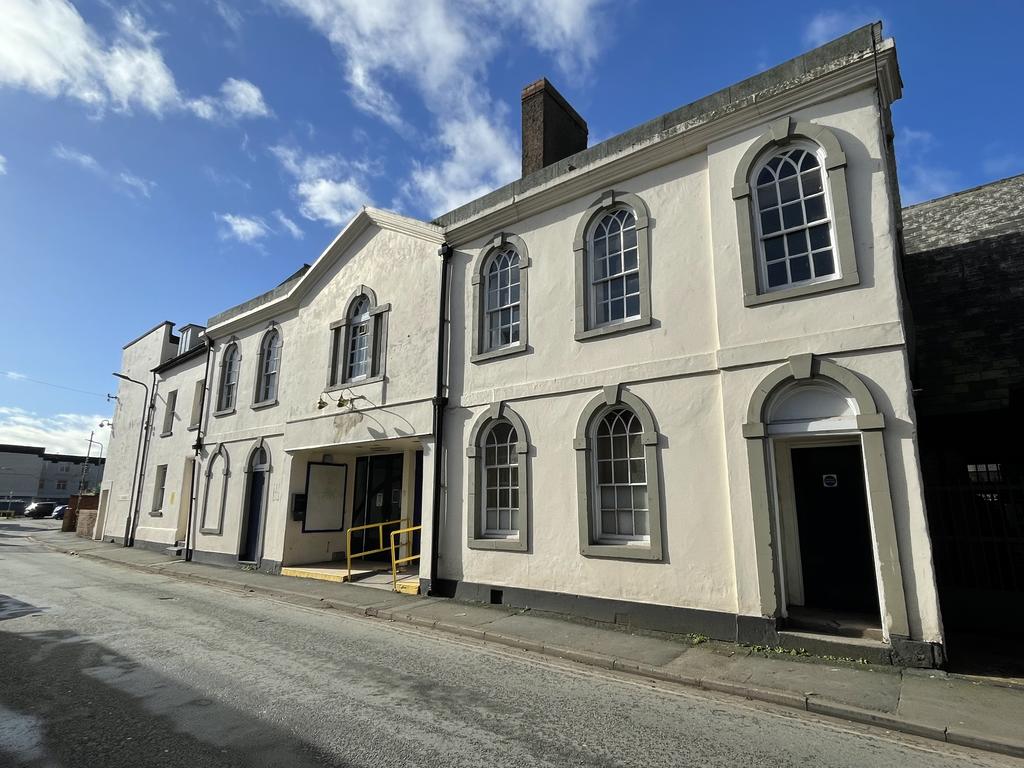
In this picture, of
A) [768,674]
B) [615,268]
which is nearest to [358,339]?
[615,268]

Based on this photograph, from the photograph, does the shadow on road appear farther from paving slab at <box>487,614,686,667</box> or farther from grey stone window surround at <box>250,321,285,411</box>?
grey stone window surround at <box>250,321,285,411</box>

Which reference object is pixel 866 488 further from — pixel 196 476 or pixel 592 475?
pixel 196 476

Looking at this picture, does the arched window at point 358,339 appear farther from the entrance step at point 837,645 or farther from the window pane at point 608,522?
the entrance step at point 837,645

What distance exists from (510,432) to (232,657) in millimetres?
5673

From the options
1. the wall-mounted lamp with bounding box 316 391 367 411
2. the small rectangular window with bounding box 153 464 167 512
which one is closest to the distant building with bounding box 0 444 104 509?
the small rectangular window with bounding box 153 464 167 512

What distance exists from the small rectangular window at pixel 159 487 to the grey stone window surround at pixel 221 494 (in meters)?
5.48

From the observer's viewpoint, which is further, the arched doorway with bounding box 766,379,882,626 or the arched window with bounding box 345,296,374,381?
the arched window with bounding box 345,296,374,381

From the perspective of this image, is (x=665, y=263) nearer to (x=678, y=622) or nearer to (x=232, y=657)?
(x=678, y=622)

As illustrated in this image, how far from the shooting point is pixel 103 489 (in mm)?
26344

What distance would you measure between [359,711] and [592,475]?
5.21 metres

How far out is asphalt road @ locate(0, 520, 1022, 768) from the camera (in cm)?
442

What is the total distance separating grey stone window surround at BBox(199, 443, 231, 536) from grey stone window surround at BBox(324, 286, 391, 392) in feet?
18.0

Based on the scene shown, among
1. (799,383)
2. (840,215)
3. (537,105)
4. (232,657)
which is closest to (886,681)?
(799,383)

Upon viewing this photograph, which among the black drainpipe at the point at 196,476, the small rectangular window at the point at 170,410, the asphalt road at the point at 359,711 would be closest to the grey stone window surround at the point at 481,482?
the asphalt road at the point at 359,711
